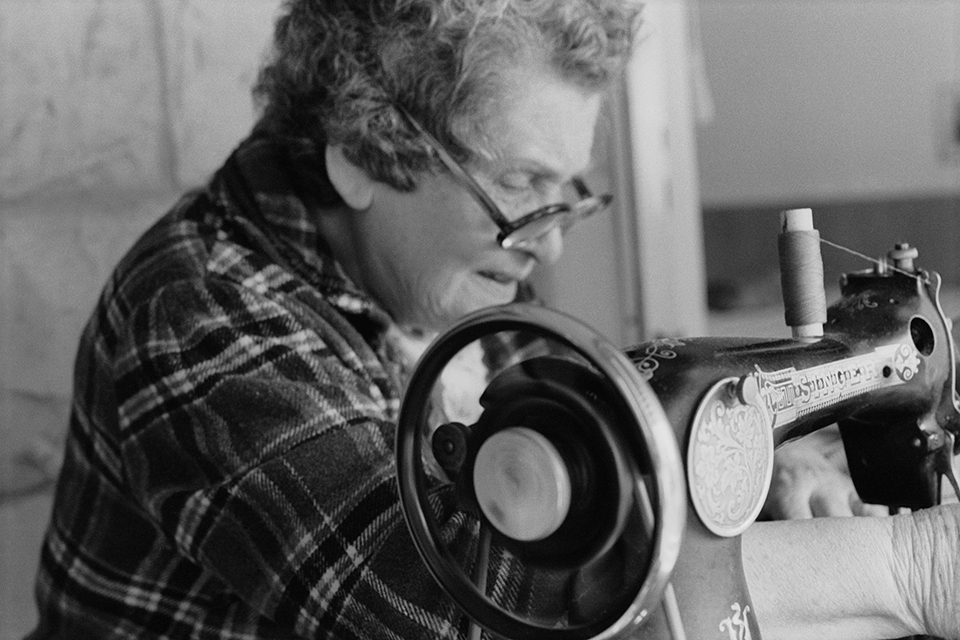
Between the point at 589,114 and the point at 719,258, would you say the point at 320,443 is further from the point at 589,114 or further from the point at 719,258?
the point at 719,258

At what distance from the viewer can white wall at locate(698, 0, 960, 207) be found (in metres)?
3.80

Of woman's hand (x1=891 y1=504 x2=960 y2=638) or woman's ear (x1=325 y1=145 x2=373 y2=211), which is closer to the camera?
woman's hand (x1=891 y1=504 x2=960 y2=638)

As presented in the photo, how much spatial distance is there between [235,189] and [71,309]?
58 centimetres

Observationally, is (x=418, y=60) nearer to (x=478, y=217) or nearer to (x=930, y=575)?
(x=478, y=217)

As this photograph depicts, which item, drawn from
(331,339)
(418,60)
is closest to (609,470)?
(331,339)

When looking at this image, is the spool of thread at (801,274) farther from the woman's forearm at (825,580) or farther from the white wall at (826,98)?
the white wall at (826,98)

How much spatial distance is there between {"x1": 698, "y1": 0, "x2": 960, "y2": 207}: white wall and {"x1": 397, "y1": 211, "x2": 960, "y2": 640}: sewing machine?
131 inches

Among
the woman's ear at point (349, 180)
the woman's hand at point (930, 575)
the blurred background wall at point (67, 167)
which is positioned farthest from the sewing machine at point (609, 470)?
the blurred background wall at point (67, 167)

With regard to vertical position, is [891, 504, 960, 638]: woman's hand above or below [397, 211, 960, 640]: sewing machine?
below

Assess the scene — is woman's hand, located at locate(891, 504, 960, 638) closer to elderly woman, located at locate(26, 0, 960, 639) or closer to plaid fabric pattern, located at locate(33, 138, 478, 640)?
elderly woman, located at locate(26, 0, 960, 639)

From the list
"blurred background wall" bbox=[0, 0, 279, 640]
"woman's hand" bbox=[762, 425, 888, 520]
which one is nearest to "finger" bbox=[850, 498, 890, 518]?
"woman's hand" bbox=[762, 425, 888, 520]

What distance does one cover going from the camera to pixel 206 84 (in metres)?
1.73

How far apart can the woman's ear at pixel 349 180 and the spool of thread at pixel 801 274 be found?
53cm

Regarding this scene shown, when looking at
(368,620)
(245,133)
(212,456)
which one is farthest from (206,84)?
(368,620)
